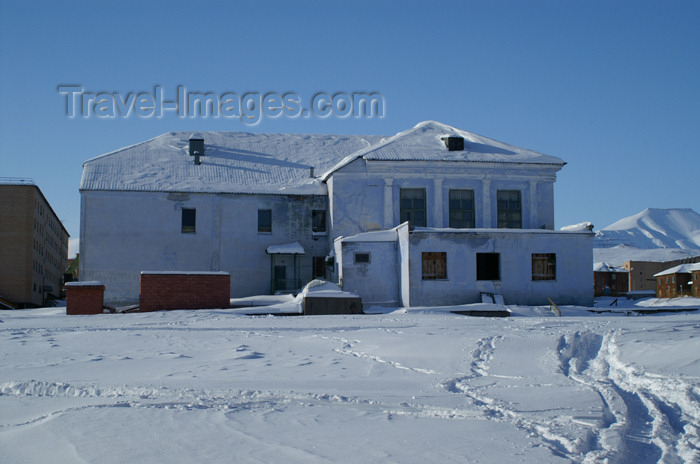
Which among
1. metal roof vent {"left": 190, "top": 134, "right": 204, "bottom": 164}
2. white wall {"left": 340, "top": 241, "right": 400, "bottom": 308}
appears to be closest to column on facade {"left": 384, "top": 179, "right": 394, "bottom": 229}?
white wall {"left": 340, "top": 241, "right": 400, "bottom": 308}

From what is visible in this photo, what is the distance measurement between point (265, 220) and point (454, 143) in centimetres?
1005

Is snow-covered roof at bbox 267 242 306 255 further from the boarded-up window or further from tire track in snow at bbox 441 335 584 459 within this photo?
tire track in snow at bbox 441 335 584 459

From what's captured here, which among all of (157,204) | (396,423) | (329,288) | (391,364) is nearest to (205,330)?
(391,364)

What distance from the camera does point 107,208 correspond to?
3312 centimetres

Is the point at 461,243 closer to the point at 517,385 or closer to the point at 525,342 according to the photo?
the point at 525,342

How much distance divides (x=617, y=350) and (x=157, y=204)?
84.0ft

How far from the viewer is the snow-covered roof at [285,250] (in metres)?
33.2

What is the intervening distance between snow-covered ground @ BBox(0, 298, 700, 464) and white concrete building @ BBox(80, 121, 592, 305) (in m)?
17.2

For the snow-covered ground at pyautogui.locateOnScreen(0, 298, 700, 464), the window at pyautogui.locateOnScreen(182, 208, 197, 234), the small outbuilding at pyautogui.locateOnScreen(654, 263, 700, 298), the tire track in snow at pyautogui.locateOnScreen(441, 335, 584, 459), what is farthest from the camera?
the small outbuilding at pyautogui.locateOnScreen(654, 263, 700, 298)

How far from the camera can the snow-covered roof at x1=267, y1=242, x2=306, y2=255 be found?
109 feet

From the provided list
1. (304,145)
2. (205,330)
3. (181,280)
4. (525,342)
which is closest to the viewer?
(525,342)

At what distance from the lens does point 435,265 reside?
27.6 meters

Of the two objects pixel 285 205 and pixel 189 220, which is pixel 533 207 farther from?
pixel 189 220

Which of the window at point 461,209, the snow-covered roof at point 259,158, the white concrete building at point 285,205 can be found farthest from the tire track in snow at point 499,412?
the snow-covered roof at point 259,158
